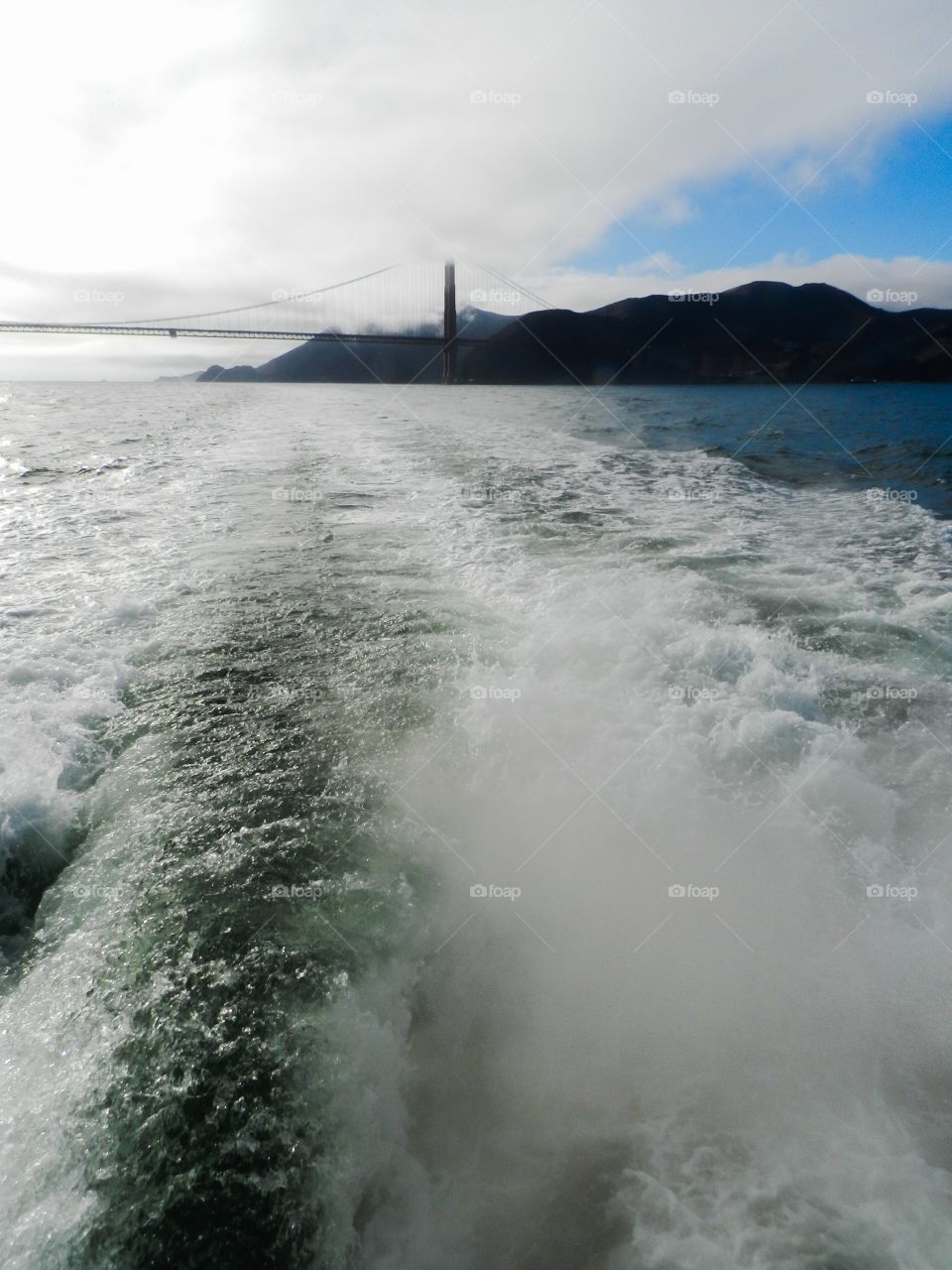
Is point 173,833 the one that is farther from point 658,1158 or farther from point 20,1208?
point 658,1158

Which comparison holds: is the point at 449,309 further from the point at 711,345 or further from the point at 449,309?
the point at 711,345

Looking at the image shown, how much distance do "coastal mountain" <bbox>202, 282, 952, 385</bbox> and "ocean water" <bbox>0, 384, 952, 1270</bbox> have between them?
181ft

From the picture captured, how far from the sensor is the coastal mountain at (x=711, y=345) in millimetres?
56625

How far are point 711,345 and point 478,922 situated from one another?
6761 centimetres

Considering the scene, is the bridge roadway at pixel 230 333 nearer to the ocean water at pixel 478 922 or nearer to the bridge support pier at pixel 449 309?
the bridge support pier at pixel 449 309

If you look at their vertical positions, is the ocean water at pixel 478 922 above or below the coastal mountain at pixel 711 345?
below

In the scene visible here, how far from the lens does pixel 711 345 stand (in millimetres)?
61281

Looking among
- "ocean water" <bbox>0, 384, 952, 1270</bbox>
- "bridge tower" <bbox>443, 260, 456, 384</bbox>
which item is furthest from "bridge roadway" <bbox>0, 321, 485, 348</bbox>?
"ocean water" <bbox>0, 384, 952, 1270</bbox>

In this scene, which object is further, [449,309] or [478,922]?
[449,309]

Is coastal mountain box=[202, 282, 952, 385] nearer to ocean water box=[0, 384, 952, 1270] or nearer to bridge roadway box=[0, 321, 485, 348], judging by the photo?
bridge roadway box=[0, 321, 485, 348]

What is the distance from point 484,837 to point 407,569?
15.1 ft

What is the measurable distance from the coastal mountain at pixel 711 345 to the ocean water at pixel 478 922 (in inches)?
2173

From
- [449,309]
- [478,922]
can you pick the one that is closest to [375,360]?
[449,309]

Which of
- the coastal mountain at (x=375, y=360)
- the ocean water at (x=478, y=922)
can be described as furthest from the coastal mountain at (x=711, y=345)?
the ocean water at (x=478, y=922)
